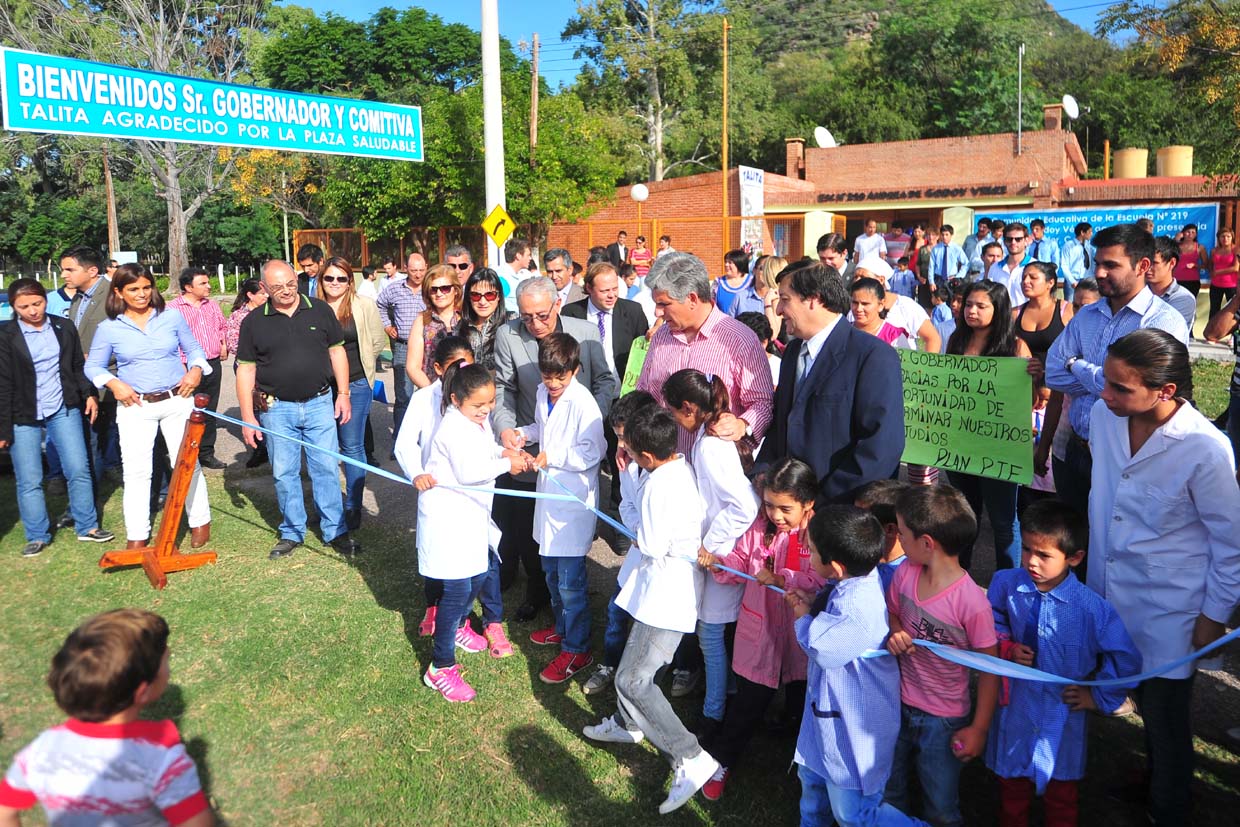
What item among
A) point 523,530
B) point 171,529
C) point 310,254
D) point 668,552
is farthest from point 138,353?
point 668,552

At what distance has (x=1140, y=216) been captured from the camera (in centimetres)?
1928

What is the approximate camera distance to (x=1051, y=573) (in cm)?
301

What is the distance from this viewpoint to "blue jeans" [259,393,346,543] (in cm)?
603

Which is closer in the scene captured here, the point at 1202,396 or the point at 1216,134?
the point at 1202,396

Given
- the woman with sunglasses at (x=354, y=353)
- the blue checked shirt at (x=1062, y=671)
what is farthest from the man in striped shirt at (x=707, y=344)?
the woman with sunglasses at (x=354, y=353)

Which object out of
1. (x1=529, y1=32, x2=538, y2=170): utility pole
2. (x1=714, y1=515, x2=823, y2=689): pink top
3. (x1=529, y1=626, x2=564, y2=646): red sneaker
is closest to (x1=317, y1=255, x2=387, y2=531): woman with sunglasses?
(x1=529, y1=626, x2=564, y2=646): red sneaker

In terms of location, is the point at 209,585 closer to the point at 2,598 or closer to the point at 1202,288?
the point at 2,598

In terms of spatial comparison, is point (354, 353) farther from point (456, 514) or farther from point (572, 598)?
point (572, 598)

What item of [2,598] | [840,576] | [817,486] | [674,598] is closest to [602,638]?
[674,598]

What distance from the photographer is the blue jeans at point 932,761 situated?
3.01 metres

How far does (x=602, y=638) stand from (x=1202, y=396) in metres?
8.44

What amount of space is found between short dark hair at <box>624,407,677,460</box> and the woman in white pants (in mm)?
3944

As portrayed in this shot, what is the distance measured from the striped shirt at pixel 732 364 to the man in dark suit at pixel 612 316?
2031 millimetres

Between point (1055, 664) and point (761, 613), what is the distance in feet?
3.53
